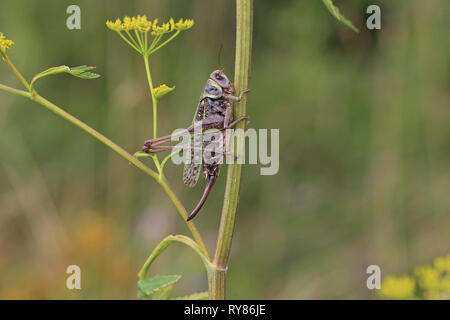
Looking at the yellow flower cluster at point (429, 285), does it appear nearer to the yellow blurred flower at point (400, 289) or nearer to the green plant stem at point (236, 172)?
the yellow blurred flower at point (400, 289)

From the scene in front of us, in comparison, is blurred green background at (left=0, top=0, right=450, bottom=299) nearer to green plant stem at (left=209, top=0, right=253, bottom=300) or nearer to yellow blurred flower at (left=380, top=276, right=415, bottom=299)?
yellow blurred flower at (left=380, top=276, right=415, bottom=299)

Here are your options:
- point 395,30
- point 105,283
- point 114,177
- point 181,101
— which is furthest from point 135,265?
point 395,30

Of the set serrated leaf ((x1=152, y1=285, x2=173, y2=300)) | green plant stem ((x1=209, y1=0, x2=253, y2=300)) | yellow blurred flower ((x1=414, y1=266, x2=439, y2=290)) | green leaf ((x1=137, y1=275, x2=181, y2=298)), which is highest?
green plant stem ((x1=209, y1=0, x2=253, y2=300))

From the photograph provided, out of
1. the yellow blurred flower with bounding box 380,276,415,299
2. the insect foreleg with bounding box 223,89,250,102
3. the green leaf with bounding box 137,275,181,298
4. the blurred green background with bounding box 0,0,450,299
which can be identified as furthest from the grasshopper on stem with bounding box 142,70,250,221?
the blurred green background with bounding box 0,0,450,299

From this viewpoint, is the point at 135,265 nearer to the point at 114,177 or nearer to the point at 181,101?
the point at 114,177

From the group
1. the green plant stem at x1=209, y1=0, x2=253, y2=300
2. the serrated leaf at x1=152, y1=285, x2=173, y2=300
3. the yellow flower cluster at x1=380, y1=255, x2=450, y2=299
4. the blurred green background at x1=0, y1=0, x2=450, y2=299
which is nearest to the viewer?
the green plant stem at x1=209, y1=0, x2=253, y2=300

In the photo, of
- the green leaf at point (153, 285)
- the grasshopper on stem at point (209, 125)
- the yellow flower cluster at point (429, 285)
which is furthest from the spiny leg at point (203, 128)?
the yellow flower cluster at point (429, 285)

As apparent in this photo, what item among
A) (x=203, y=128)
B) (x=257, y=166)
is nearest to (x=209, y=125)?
(x=203, y=128)
